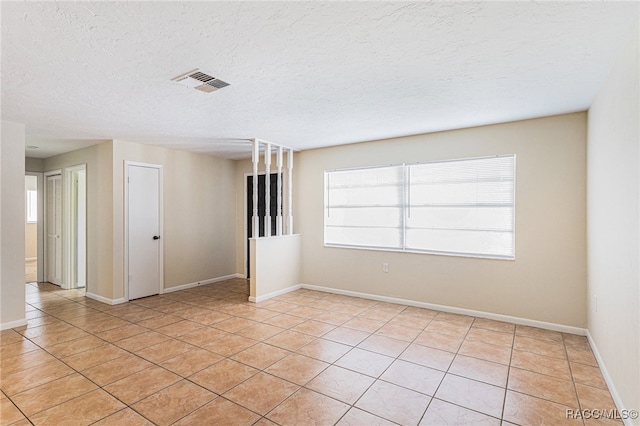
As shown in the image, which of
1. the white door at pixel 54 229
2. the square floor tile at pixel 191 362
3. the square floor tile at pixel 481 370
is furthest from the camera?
the white door at pixel 54 229

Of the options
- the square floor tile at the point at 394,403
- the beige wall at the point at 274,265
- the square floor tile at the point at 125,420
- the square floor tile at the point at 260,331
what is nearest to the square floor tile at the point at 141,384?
the square floor tile at the point at 125,420

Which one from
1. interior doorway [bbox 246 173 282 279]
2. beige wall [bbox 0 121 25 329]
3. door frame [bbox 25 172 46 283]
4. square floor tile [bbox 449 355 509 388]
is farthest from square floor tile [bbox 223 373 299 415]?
door frame [bbox 25 172 46 283]

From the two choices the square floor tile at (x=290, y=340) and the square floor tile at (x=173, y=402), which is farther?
the square floor tile at (x=290, y=340)

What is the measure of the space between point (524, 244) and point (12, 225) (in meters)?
6.10

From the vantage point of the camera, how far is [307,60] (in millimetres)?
2377

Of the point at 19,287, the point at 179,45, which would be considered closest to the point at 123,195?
the point at 19,287

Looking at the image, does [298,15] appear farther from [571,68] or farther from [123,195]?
[123,195]

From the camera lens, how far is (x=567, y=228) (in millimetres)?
3631

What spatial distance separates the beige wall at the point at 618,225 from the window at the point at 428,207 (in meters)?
1.02

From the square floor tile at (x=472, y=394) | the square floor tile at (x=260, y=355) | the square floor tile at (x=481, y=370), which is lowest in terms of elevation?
the square floor tile at (x=481, y=370)

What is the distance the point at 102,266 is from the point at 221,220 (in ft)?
7.15

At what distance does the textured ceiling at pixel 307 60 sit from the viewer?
1815 millimetres

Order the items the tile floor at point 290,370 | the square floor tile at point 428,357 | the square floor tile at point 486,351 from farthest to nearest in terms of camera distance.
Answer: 1. the square floor tile at point 486,351
2. the square floor tile at point 428,357
3. the tile floor at point 290,370

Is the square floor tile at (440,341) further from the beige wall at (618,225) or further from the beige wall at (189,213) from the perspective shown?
the beige wall at (189,213)
